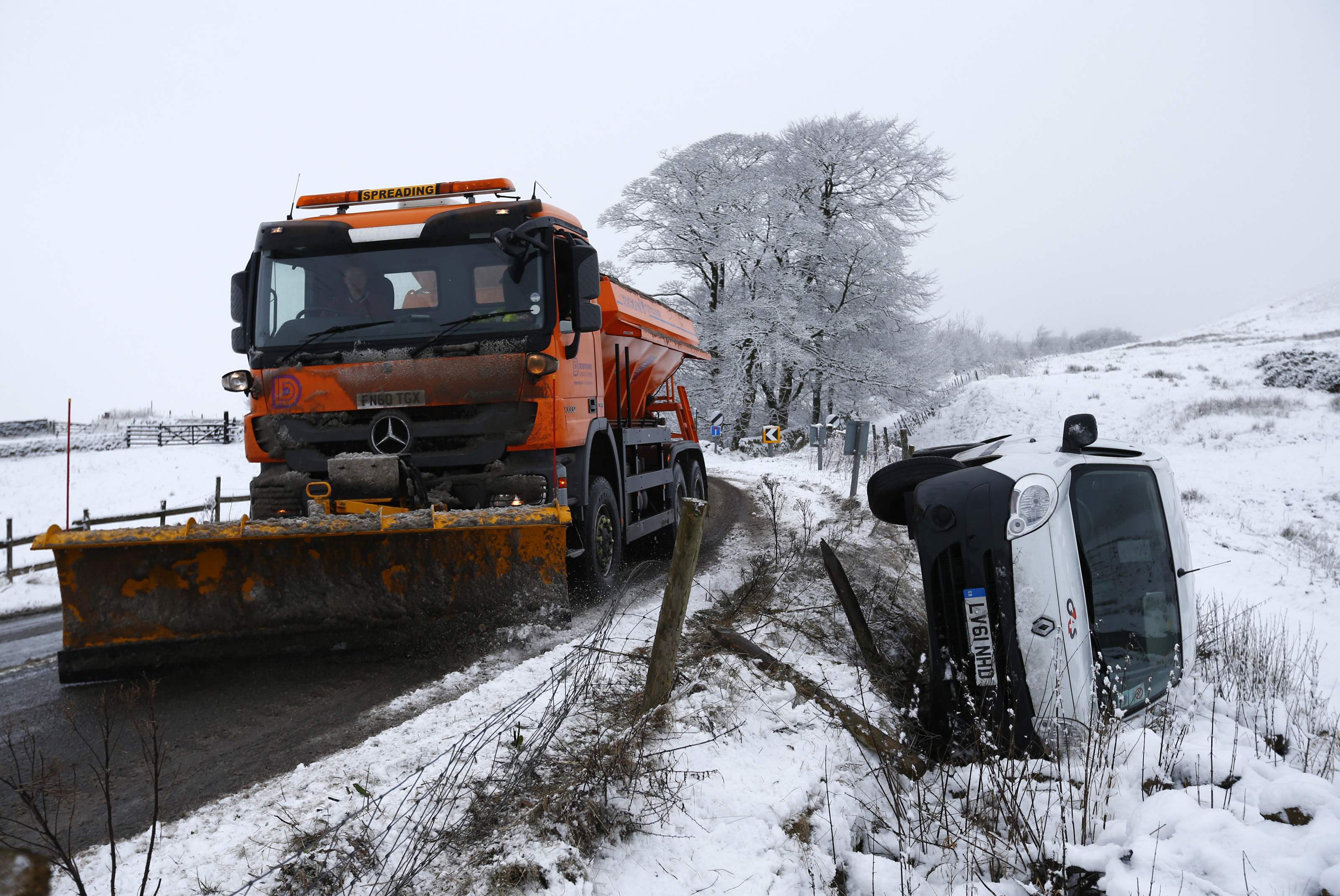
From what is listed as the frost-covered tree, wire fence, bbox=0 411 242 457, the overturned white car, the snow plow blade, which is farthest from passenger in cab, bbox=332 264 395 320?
wire fence, bbox=0 411 242 457

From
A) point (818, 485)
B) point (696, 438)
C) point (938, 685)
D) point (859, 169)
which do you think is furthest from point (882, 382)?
point (938, 685)

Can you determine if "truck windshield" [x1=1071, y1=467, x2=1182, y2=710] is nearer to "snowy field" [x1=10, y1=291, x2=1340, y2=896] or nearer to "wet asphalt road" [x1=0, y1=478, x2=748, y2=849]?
"snowy field" [x1=10, y1=291, x2=1340, y2=896]

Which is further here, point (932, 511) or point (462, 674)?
point (462, 674)

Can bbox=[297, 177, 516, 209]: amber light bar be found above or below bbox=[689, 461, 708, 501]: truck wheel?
above

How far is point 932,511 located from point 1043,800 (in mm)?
1281

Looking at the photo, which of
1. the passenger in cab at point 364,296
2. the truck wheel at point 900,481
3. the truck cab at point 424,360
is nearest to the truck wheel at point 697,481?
the truck cab at point 424,360

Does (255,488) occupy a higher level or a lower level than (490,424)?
lower

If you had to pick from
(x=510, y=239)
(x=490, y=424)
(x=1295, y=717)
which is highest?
(x=510, y=239)

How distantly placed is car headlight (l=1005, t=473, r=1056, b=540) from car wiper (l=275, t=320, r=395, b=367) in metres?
4.50

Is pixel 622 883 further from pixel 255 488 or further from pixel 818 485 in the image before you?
pixel 818 485

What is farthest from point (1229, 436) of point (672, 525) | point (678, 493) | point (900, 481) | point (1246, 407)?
point (900, 481)

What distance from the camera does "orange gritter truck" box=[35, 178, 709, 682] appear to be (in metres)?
5.04

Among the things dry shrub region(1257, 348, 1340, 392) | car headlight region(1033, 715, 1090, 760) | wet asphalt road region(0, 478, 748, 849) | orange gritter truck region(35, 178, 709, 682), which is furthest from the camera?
dry shrub region(1257, 348, 1340, 392)

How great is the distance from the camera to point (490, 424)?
584 centimetres
